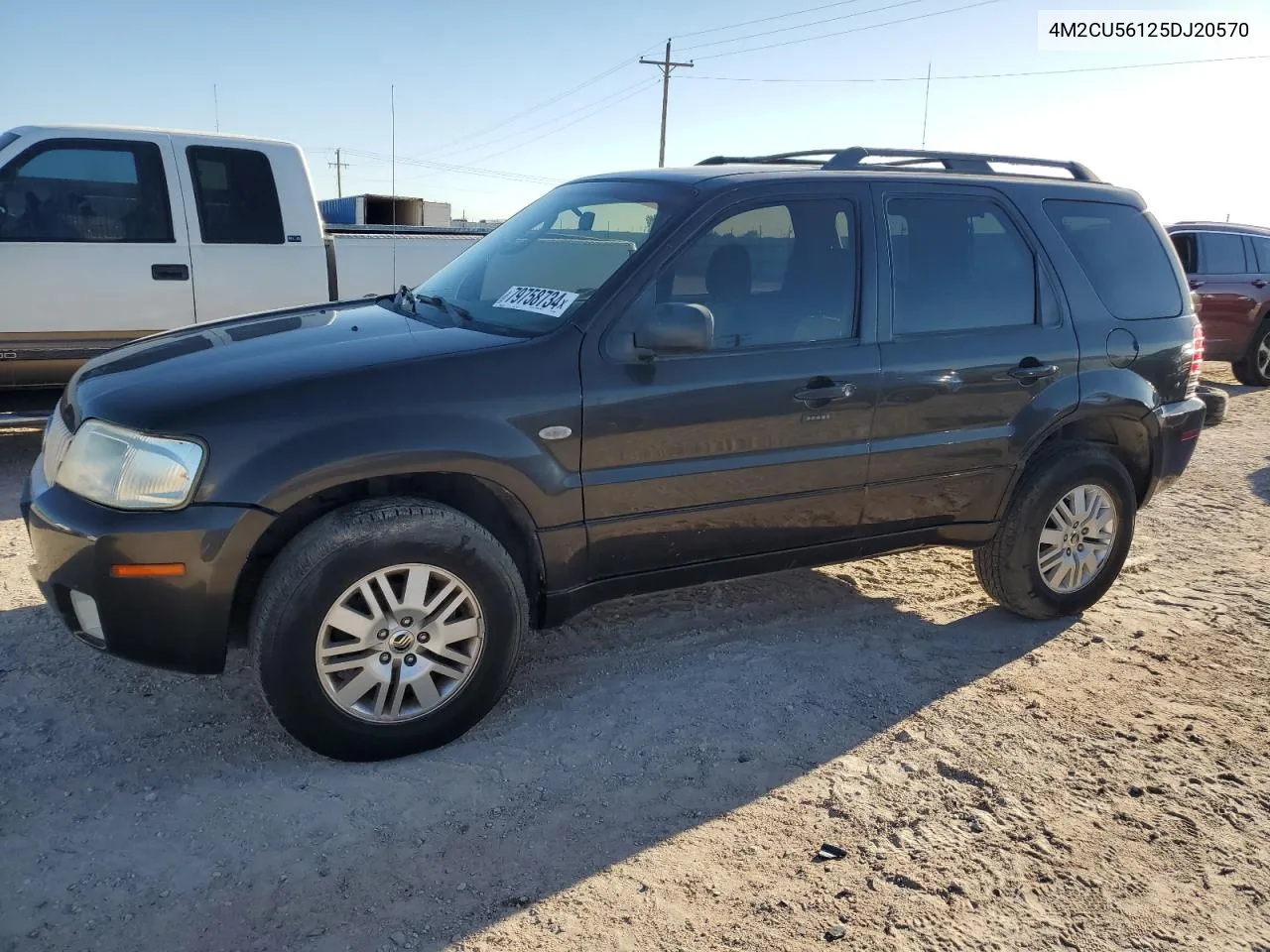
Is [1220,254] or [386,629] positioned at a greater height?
[1220,254]

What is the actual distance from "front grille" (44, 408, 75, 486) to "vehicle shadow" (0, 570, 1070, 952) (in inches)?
33.7

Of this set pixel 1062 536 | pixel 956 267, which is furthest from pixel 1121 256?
pixel 1062 536

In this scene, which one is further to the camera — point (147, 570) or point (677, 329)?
point (677, 329)

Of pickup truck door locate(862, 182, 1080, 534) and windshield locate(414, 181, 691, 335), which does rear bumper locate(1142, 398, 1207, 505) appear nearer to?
pickup truck door locate(862, 182, 1080, 534)

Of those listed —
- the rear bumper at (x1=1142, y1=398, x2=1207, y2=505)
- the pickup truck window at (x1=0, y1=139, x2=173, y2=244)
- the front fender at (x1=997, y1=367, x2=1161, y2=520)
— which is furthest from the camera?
the pickup truck window at (x1=0, y1=139, x2=173, y2=244)

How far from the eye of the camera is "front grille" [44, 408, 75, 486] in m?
3.12

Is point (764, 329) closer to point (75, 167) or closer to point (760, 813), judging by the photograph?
point (760, 813)

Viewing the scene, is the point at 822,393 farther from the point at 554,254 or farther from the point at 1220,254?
the point at 1220,254

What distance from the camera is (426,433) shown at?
3.04 metres

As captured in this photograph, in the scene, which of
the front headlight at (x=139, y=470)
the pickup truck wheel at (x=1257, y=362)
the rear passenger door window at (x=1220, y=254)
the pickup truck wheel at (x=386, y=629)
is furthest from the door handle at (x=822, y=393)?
the pickup truck wheel at (x=1257, y=362)

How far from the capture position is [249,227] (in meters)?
6.82

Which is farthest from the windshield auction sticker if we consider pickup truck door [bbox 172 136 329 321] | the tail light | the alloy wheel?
pickup truck door [bbox 172 136 329 321]

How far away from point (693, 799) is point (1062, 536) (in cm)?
229

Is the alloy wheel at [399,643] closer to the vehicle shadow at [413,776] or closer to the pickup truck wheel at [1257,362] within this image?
the vehicle shadow at [413,776]
